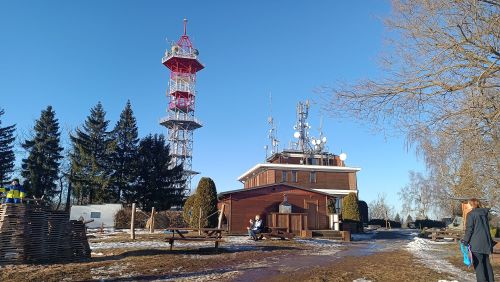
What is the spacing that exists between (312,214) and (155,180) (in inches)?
871

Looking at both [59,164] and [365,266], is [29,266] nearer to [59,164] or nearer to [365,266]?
[365,266]

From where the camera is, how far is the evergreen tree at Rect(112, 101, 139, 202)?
4778 cm

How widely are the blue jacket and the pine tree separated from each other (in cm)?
2248

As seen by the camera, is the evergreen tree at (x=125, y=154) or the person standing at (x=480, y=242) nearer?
the person standing at (x=480, y=242)

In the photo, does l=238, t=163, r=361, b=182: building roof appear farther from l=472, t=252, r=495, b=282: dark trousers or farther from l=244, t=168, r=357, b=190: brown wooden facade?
l=472, t=252, r=495, b=282: dark trousers

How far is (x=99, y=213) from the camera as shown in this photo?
39250 millimetres

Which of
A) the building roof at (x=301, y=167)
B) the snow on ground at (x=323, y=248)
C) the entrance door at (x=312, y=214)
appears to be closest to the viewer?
the snow on ground at (x=323, y=248)

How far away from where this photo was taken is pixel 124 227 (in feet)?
122

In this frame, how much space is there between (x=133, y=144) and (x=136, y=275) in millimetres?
41634

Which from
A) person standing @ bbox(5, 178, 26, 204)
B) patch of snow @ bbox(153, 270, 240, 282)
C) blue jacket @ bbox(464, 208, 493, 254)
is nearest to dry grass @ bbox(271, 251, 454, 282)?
patch of snow @ bbox(153, 270, 240, 282)

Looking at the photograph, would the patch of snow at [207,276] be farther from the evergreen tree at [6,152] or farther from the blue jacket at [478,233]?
the evergreen tree at [6,152]

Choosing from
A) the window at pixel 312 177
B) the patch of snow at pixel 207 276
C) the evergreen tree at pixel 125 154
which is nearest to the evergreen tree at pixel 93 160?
the evergreen tree at pixel 125 154

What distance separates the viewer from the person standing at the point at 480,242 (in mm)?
8508

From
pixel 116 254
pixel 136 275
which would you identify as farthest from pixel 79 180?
pixel 136 275
